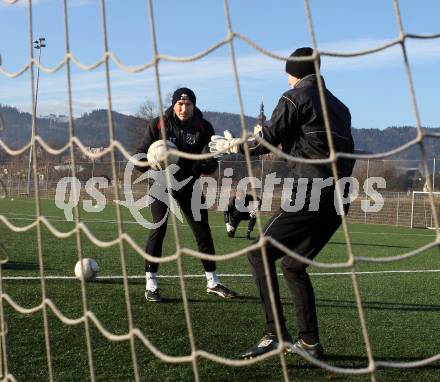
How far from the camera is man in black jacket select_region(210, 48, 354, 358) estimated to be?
13.0 ft

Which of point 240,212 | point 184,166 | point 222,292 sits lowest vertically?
point 222,292

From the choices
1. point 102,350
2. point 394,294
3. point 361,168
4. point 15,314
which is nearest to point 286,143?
point 102,350

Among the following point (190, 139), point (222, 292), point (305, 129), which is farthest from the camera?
point (222, 292)

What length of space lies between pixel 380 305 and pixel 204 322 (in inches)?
73.4

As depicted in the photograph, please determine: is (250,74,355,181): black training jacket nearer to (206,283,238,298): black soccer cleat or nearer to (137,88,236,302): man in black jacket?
(137,88,236,302): man in black jacket

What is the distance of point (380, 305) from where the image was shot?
611 cm

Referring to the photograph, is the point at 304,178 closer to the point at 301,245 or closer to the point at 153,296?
the point at 301,245

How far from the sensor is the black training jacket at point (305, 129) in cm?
393

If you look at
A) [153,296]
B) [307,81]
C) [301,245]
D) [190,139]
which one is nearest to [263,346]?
[301,245]

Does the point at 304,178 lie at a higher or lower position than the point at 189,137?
lower

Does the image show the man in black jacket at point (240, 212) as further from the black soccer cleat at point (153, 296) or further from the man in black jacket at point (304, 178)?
the man in black jacket at point (304, 178)

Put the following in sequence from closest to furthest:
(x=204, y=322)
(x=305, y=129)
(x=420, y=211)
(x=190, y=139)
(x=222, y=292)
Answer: (x=305, y=129)
(x=204, y=322)
(x=190, y=139)
(x=222, y=292)
(x=420, y=211)

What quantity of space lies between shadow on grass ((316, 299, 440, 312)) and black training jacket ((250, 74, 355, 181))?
7.28ft

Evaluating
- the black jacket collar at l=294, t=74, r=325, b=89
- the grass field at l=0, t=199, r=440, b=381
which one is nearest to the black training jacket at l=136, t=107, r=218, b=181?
the grass field at l=0, t=199, r=440, b=381
